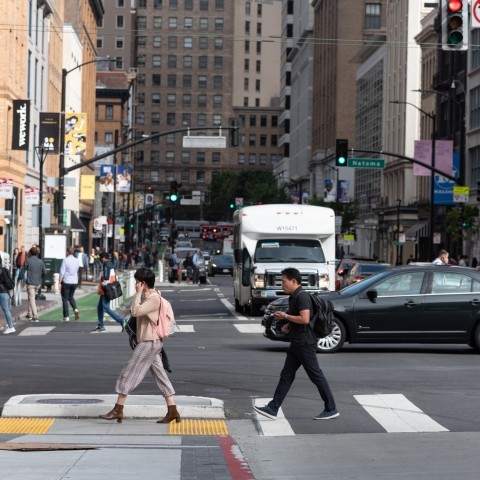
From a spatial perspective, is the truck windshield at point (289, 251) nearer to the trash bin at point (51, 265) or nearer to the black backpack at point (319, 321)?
the trash bin at point (51, 265)

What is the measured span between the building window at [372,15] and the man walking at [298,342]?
419 ft

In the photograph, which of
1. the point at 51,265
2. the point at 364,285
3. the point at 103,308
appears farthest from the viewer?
the point at 51,265

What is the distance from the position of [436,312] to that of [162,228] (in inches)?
6513

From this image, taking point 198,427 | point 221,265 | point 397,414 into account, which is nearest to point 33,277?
point 397,414

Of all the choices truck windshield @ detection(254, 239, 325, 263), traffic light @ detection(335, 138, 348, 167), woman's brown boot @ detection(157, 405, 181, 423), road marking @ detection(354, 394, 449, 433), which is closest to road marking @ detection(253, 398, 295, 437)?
woman's brown boot @ detection(157, 405, 181, 423)

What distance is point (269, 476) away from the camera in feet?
36.7

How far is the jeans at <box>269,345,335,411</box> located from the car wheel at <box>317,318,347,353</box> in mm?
8516

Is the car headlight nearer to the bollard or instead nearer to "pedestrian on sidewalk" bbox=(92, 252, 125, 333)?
"pedestrian on sidewalk" bbox=(92, 252, 125, 333)

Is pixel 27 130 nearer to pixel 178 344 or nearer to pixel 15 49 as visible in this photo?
pixel 15 49

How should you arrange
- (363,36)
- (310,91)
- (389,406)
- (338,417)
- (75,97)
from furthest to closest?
(310,91) → (363,36) → (75,97) → (389,406) → (338,417)

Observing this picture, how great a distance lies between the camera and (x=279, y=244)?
36.7 metres

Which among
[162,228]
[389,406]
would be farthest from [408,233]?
[162,228]

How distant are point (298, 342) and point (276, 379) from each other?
4.87 m

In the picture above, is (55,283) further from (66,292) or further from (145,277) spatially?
(145,277)
